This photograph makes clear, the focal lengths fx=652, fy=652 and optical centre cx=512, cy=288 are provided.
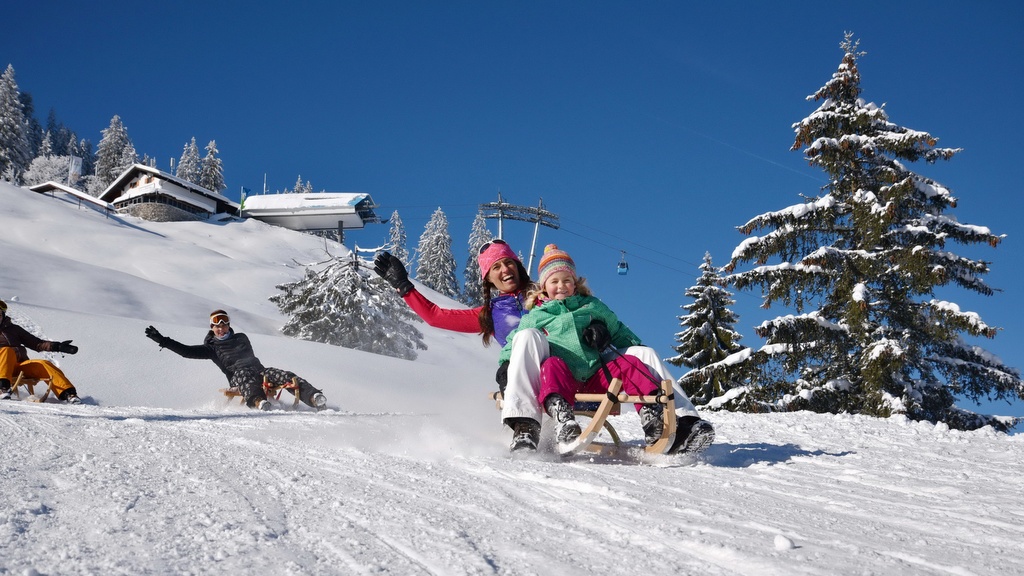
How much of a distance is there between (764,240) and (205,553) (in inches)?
458

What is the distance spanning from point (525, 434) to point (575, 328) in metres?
0.78

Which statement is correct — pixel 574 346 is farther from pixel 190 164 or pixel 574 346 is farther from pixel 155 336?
pixel 190 164

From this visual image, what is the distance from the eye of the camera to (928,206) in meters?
12.0

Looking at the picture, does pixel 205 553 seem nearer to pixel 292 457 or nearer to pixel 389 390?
pixel 292 457

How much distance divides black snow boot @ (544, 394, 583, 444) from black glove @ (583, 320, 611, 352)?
458mm

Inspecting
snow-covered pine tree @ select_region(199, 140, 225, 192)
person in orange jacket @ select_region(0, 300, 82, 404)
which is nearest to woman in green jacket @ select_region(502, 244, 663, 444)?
person in orange jacket @ select_region(0, 300, 82, 404)

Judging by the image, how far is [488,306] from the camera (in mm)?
5031

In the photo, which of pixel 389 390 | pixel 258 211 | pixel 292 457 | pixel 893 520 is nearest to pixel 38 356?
pixel 389 390

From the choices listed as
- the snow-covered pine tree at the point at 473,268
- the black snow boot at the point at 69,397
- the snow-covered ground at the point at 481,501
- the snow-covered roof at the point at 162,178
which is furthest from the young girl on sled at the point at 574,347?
the snow-covered roof at the point at 162,178

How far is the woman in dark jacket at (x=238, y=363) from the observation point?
25.7 ft

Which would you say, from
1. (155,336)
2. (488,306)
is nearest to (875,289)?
(488,306)

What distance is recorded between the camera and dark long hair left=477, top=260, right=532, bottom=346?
16.4 ft

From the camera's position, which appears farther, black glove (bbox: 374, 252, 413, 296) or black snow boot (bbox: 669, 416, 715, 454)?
black glove (bbox: 374, 252, 413, 296)

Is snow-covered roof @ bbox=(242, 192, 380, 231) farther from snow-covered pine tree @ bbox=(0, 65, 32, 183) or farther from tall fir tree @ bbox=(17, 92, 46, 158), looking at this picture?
tall fir tree @ bbox=(17, 92, 46, 158)
